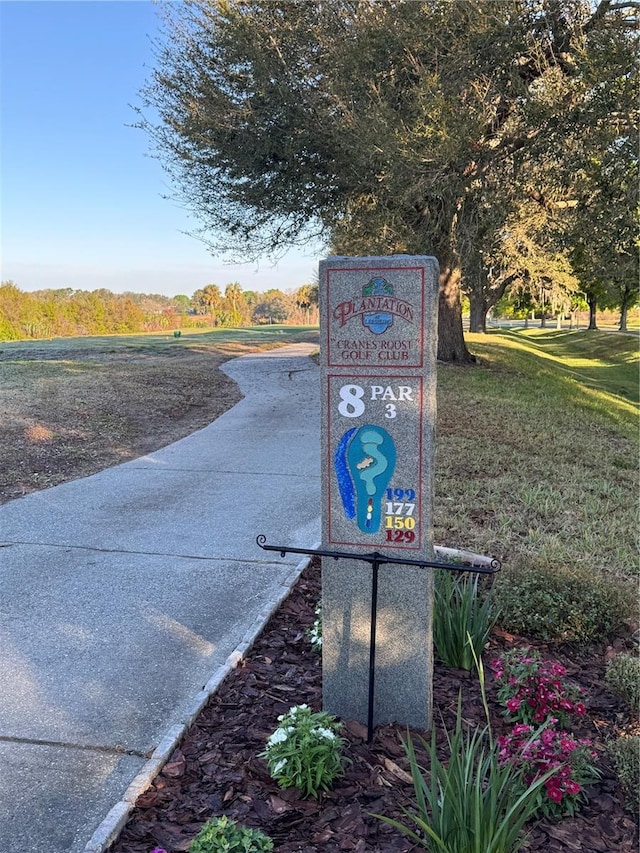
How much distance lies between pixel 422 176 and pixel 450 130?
1.04 meters

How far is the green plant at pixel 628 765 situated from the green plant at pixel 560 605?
3.04ft

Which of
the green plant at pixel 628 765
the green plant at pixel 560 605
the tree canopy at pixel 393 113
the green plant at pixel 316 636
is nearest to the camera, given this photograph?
the green plant at pixel 628 765

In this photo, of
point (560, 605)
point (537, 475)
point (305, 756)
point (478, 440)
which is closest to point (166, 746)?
point (305, 756)

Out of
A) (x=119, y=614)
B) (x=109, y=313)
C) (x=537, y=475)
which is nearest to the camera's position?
(x=119, y=614)

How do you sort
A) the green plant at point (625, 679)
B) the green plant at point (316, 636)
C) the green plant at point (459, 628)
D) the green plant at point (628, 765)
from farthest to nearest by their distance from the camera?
the green plant at point (316, 636) → the green plant at point (459, 628) → the green plant at point (625, 679) → the green plant at point (628, 765)

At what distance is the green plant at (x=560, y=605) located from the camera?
3.44 m

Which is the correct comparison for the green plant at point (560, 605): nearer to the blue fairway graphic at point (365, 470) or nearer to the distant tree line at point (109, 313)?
the blue fairway graphic at point (365, 470)

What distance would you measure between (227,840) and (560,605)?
2.15 metres

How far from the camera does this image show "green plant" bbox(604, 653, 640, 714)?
9.40 feet

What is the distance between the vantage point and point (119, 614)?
3.80 meters

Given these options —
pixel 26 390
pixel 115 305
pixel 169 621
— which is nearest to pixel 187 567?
pixel 169 621

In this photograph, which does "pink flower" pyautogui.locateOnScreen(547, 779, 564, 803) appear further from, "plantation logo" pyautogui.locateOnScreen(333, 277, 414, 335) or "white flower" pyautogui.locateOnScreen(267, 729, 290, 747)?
"plantation logo" pyautogui.locateOnScreen(333, 277, 414, 335)

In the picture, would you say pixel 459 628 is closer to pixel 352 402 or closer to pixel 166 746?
pixel 352 402

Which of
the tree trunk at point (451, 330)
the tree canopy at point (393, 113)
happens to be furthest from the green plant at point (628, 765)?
the tree trunk at point (451, 330)
